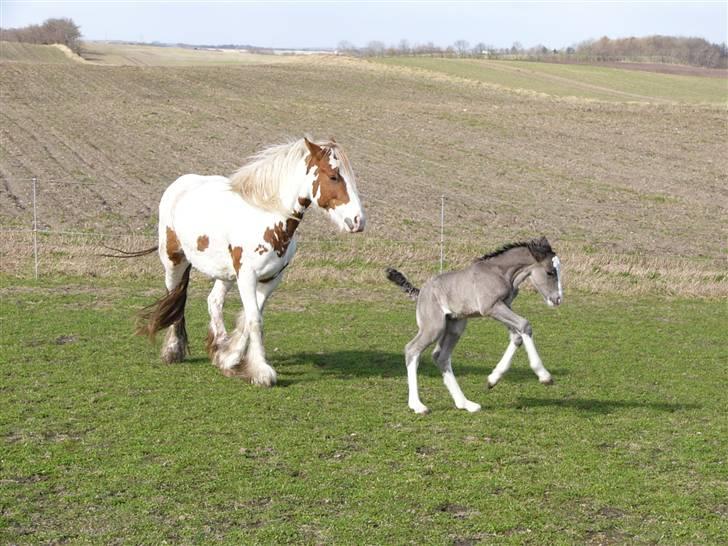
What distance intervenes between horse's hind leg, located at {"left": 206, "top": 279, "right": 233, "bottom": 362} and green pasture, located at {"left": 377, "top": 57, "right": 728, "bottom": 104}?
5694 centimetres

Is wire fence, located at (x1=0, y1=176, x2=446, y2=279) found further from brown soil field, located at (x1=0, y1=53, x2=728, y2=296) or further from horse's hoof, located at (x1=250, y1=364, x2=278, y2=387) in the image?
horse's hoof, located at (x1=250, y1=364, x2=278, y2=387)

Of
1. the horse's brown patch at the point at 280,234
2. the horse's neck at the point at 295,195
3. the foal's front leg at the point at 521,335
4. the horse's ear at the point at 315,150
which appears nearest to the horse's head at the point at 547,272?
the foal's front leg at the point at 521,335

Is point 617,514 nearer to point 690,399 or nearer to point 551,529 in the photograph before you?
point 551,529

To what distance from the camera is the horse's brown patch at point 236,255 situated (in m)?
10.9

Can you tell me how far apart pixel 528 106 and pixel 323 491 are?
50841 mm

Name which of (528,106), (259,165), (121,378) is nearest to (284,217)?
(259,165)

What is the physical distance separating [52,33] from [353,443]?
10208cm

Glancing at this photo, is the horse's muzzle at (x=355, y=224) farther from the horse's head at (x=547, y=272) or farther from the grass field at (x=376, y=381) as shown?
the horse's head at (x=547, y=272)

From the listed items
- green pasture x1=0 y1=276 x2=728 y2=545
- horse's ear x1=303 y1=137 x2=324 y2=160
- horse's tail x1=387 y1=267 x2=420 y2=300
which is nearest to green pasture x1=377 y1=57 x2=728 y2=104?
green pasture x1=0 y1=276 x2=728 y2=545

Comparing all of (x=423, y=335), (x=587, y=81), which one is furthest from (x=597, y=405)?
(x=587, y=81)

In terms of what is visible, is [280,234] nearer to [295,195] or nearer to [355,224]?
[295,195]

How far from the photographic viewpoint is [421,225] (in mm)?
24297

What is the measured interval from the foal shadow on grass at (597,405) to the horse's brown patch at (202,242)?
3995 mm

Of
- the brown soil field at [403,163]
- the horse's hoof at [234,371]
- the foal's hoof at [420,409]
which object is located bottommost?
the brown soil field at [403,163]
